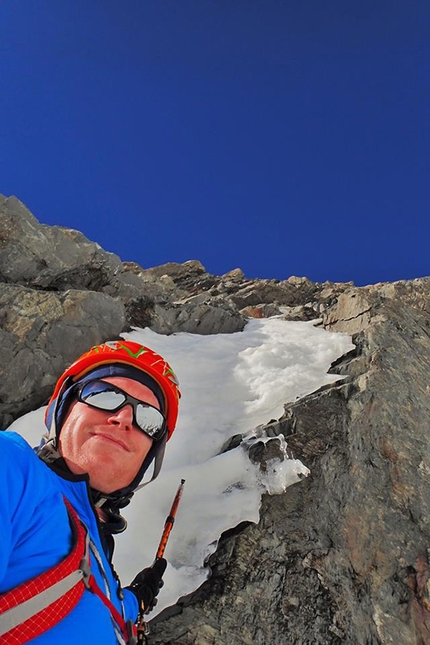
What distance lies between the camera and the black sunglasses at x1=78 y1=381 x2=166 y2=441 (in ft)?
11.1

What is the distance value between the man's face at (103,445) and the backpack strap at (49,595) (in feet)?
1.77

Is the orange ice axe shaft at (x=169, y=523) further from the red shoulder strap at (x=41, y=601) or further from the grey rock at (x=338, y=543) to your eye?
the red shoulder strap at (x=41, y=601)

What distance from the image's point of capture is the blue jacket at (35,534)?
6.36 ft

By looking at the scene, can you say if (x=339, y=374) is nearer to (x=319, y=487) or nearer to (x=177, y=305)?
(x=319, y=487)

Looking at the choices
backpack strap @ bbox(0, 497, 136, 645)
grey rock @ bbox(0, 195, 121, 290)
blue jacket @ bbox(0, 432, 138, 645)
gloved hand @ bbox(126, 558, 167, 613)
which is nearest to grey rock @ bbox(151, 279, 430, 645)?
gloved hand @ bbox(126, 558, 167, 613)

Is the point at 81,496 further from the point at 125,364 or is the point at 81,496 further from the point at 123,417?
the point at 125,364

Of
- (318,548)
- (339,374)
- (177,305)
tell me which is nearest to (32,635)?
(318,548)

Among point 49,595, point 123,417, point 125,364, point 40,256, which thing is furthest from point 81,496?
point 40,256

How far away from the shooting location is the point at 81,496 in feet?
9.50

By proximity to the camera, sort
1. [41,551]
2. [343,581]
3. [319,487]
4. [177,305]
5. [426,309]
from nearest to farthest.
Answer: [41,551], [343,581], [319,487], [177,305], [426,309]

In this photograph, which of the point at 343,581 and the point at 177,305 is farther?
the point at 177,305

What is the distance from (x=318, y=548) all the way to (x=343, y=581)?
0.53m

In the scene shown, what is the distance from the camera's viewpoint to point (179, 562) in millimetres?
5637

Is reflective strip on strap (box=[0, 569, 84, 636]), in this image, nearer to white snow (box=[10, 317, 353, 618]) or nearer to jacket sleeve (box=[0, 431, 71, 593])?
jacket sleeve (box=[0, 431, 71, 593])
